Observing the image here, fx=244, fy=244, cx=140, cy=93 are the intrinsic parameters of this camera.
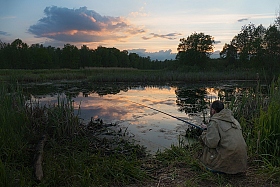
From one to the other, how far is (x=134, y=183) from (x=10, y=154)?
195cm

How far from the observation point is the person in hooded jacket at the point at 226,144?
121 inches

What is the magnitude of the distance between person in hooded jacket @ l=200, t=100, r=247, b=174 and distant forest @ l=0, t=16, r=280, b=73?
20529 millimetres

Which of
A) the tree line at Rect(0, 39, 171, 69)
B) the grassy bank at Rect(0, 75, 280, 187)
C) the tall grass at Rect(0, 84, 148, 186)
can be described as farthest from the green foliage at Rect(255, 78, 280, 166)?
the tree line at Rect(0, 39, 171, 69)

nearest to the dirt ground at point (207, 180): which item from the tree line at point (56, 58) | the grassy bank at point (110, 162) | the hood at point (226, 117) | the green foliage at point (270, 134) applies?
the grassy bank at point (110, 162)

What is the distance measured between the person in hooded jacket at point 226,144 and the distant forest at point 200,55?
67.4ft

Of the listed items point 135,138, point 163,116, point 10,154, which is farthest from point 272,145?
point 163,116

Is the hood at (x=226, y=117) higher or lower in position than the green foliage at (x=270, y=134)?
A: higher

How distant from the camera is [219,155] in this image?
10.4ft

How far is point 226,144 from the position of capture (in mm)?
3076

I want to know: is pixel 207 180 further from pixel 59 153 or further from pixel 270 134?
pixel 59 153

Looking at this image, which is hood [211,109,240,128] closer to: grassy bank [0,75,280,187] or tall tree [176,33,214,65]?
grassy bank [0,75,280,187]

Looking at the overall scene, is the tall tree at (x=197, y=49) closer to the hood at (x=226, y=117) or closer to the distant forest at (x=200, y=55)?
the distant forest at (x=200, y=55)

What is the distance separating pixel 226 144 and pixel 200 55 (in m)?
39.2

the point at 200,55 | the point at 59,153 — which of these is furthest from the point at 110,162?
the point at 200,55
